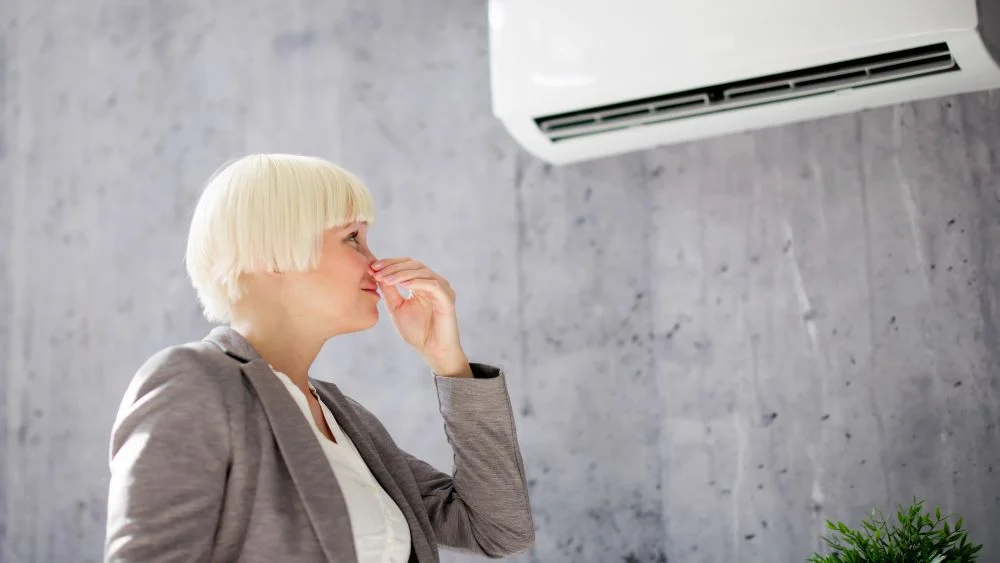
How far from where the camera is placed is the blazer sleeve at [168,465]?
1.05 meters

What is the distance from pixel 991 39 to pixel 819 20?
0.28 metres

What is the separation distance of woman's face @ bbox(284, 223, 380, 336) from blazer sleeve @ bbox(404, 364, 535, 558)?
182 millimetres

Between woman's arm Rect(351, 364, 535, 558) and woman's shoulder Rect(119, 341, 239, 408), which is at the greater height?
woman's shoulder Rect(119, 341, 239, 408)

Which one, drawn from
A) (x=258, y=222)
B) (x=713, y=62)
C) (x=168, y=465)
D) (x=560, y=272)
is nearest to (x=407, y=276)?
(x=258, y=222)

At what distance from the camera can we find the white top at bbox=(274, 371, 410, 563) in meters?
1.28

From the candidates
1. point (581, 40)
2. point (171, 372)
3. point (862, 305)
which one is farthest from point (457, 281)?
point (171, 372)

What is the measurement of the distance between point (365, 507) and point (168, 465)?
30 cm

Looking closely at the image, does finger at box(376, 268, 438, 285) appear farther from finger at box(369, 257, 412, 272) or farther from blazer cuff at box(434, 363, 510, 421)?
blazer cuff at box(434, 363, 510, 421)

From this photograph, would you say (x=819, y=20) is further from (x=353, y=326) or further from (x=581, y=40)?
(x=353, y=326)

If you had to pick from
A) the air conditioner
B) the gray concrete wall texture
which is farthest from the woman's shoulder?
the gray concrete wall texture

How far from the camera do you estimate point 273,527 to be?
115 cm

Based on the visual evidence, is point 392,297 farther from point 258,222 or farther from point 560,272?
point 560,272

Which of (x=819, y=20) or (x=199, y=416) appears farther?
(x=819, y=20)

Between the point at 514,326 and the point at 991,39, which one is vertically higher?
the point at 991,39
